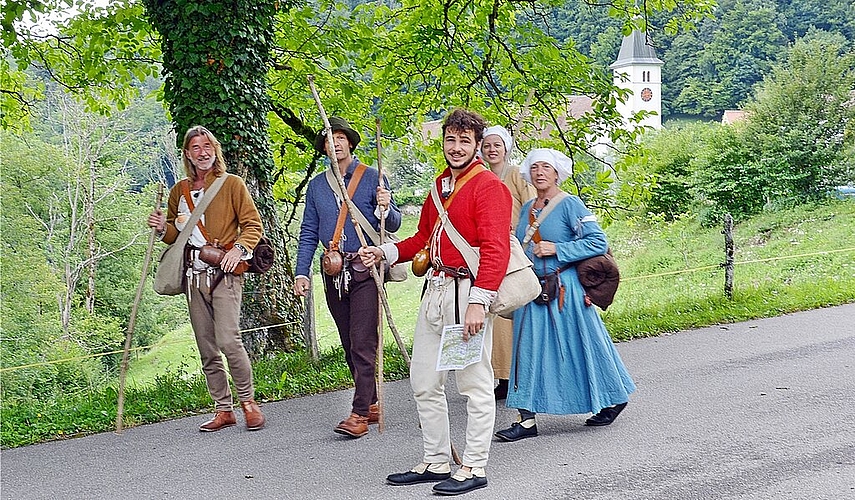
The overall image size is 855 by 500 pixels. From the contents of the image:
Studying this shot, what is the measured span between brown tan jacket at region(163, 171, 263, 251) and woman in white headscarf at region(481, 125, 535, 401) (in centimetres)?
167

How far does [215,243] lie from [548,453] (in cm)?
263

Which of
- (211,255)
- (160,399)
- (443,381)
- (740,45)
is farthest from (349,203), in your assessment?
(740,45)

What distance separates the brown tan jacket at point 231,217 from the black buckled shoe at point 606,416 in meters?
2.54

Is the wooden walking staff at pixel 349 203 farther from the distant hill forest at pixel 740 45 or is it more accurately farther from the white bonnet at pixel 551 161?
the distant hill forest at pixel 740 45

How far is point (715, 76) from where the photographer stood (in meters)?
85.6

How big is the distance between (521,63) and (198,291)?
698cm

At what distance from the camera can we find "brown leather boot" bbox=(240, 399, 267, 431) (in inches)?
260

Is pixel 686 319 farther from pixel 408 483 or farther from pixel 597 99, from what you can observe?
pixel 408 483

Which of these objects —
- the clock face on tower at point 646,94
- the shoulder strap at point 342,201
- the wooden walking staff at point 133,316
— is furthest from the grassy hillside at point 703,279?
the clock face on tower at point 646,94

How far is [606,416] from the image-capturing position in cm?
638

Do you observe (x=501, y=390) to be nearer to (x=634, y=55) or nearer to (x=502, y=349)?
(x=502, y=349)

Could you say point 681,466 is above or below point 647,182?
below

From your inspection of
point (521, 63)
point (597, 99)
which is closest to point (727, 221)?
point (597, 99)

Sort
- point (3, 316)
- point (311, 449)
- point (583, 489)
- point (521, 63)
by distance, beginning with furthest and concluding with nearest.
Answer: point (3, 316) → point (521, 63) → point (311, 449) → point (583, 489)
